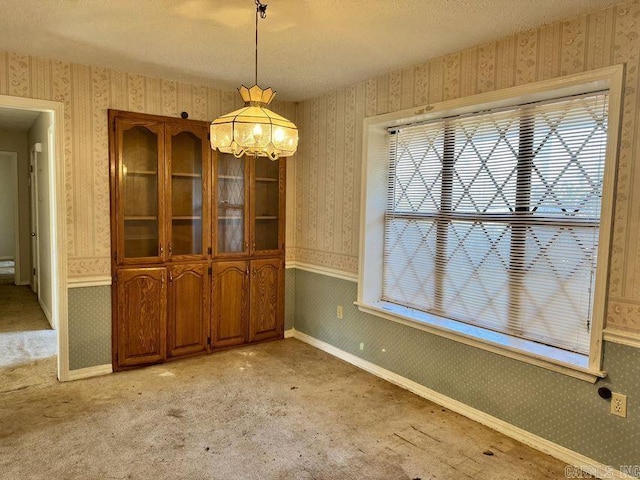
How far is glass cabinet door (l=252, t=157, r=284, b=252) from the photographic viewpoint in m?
4.37

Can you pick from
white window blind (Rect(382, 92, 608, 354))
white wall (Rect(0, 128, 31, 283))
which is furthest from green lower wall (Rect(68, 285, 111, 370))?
white wall (Rect(0, 128, 31, 283))

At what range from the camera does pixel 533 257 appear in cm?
272

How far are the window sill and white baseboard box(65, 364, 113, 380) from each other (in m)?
2.21

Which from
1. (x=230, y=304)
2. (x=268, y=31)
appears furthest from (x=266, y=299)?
(x=268, y=31)

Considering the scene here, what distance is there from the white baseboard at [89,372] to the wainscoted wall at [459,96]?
204cm

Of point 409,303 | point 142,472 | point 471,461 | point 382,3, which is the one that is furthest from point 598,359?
point 142,472

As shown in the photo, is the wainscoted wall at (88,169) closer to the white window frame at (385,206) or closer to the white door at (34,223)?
the white window frame at (385,206)

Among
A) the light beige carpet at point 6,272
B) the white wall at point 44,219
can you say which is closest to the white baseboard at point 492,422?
the white wall at point 44,219

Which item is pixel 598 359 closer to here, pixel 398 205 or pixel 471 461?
pixel 471 461

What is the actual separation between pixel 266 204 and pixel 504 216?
2.38 metres

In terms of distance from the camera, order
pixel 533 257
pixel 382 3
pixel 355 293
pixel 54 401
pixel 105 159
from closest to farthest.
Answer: pixel 382 3, pixel 533 257, pixel 54 401, pixel 105 159, pixel 355 293

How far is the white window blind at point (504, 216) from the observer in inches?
98.3

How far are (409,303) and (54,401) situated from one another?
9.02 feet

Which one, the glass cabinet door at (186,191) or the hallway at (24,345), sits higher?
the glass cabinet door at (186,191)
